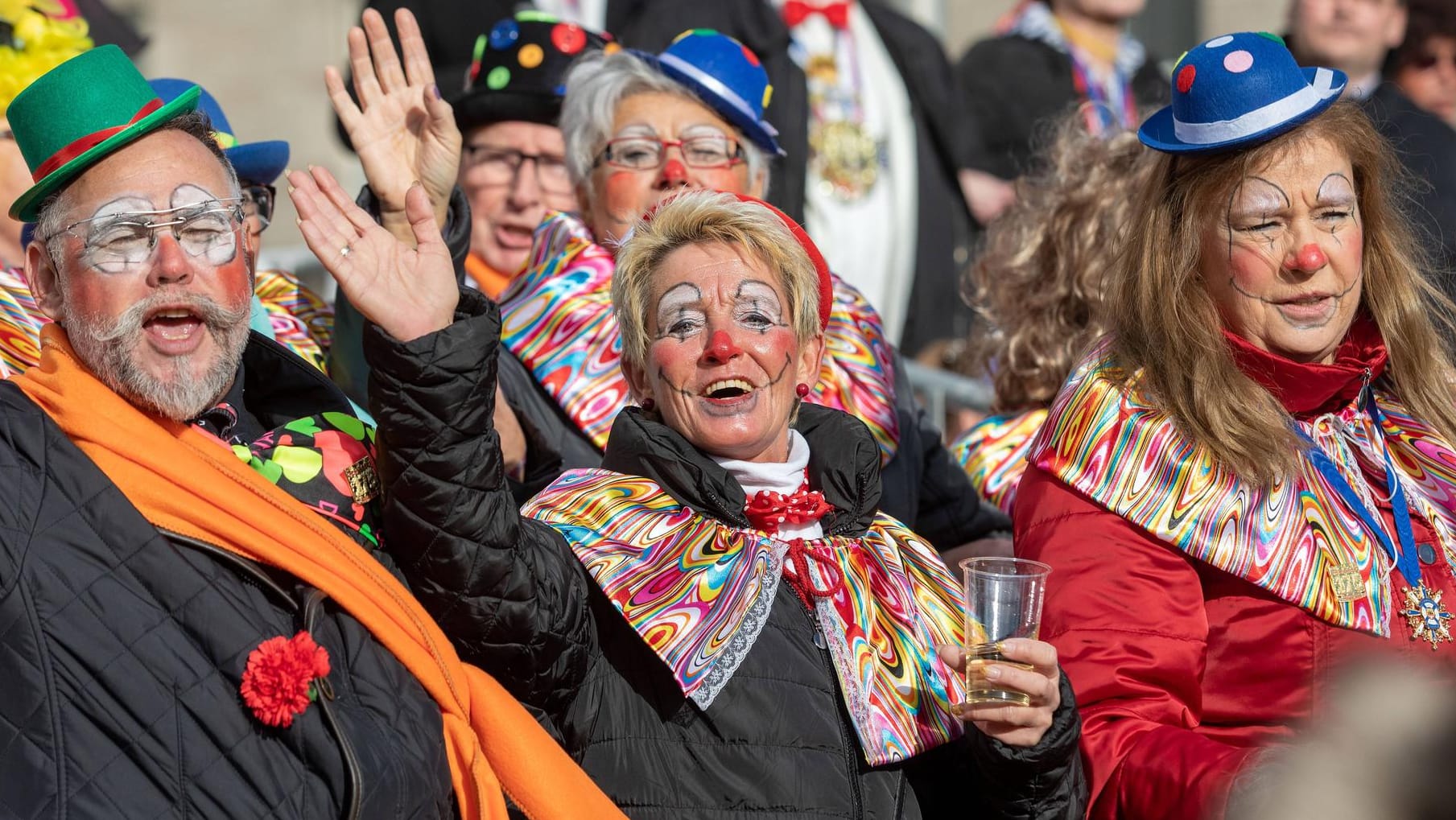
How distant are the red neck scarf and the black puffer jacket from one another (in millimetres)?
857

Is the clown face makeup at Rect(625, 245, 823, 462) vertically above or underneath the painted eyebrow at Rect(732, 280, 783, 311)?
underneath

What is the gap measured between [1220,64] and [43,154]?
2231 mm

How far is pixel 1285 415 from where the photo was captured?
3709 millimetres

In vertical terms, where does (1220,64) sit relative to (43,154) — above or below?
above

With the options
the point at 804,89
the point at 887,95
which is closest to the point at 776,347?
the point at 804,89

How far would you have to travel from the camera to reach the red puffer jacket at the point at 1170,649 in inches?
137

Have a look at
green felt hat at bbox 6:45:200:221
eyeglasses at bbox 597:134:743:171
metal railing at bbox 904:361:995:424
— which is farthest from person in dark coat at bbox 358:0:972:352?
green felt hat at bbox 6:45:200:221

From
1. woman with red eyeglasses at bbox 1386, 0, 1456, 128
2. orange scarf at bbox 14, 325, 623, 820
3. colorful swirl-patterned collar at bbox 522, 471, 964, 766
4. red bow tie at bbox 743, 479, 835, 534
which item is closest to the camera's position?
orange scarf at bbox 14, 325, 623, 820

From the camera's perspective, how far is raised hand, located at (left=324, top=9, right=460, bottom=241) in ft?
12.7

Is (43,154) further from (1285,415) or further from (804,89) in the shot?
(804,89)

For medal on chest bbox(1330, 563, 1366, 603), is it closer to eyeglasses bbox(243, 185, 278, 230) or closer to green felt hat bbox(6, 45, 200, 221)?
green felt hat bbox(6, 45, 200, 221)

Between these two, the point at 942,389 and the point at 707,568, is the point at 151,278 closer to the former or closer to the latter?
the point at 707,568

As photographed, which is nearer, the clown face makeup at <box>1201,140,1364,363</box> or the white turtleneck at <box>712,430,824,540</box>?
the white turtleneck at <box>712,430,824,540</box>

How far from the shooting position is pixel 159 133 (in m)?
3.22
